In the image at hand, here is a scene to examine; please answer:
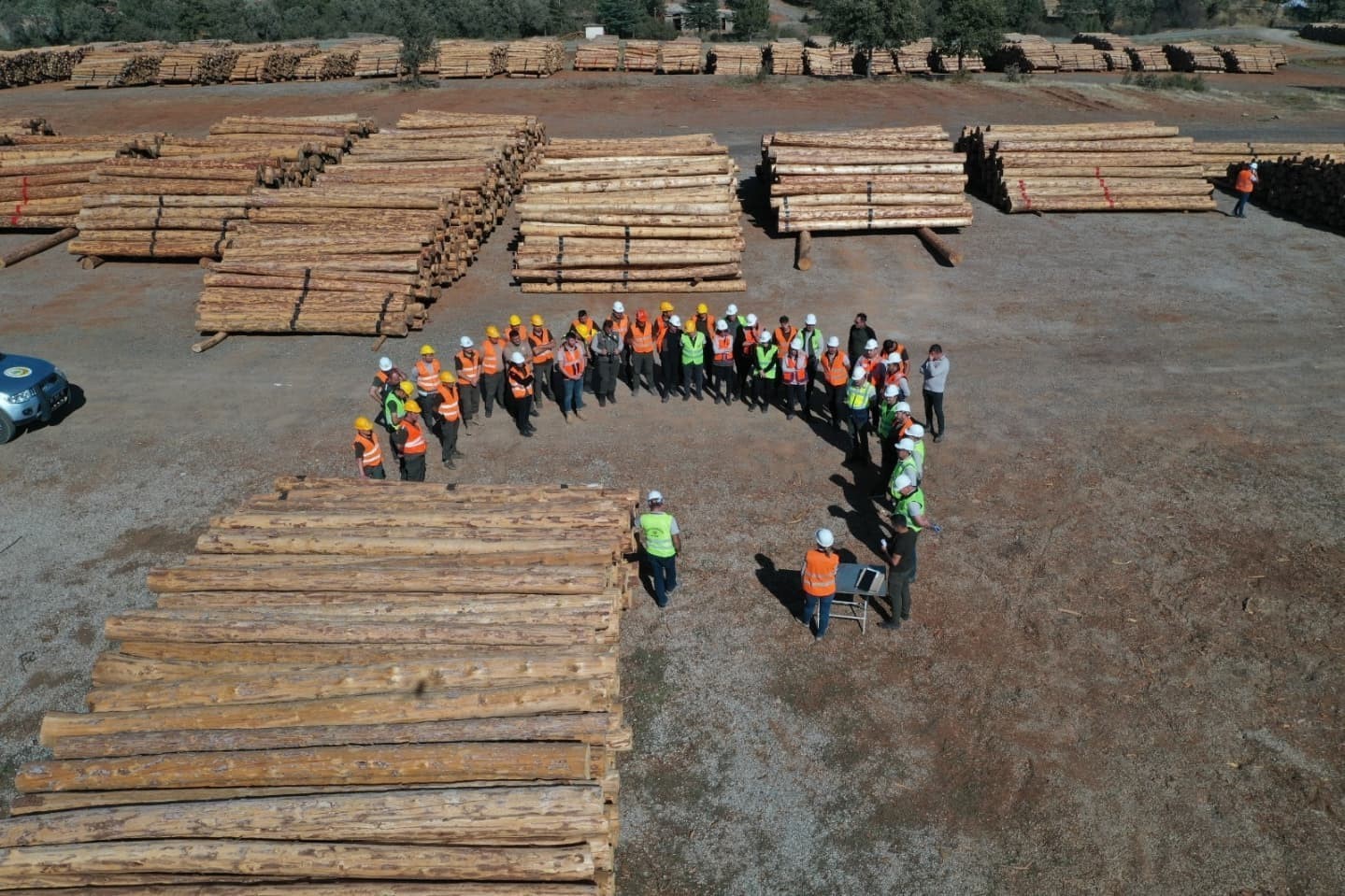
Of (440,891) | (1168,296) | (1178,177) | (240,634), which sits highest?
(1178,177)

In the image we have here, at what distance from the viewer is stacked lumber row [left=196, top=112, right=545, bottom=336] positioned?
19.3m

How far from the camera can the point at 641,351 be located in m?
16.2

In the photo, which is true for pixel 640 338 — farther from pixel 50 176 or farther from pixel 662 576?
pixel 50 176

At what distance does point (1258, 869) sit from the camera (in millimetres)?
7703

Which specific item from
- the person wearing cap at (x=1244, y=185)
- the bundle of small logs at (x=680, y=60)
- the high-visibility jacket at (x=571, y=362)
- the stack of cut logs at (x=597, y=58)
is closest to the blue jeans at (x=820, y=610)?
the high-visibility jacket at (x=571, y=362)

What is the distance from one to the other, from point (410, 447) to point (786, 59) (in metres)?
42.3

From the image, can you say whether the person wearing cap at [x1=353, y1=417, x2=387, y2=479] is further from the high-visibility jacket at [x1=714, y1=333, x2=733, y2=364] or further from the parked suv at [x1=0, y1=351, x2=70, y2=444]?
the parked suv at [x1=0, y1=351, x2=70, y2=444]

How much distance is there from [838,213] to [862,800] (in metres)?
19.1

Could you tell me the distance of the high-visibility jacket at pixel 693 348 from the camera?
1579cm

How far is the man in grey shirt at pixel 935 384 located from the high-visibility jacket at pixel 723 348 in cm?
349

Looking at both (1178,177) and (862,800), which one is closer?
(862,800)

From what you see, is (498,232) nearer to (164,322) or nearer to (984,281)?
(164,322)

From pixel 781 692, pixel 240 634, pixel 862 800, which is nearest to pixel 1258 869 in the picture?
pixel 862 800

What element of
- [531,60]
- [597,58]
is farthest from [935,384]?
[597,58]
